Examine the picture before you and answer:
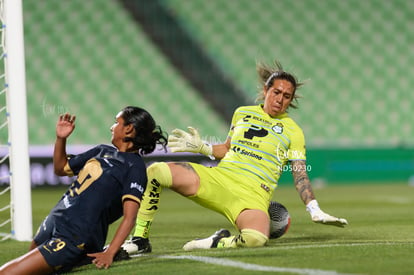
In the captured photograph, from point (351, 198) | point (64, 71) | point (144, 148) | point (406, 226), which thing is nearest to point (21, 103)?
point (144, 148)

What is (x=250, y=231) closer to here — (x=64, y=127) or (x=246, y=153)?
(x=246, y=153)

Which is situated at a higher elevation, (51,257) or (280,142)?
(280,142)

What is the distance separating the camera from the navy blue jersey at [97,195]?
12.6 ft

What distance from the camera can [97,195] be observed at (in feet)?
12.9

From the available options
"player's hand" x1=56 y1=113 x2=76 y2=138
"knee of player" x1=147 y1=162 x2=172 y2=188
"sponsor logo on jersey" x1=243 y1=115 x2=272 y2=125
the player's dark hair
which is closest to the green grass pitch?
"knee of player" x1=147 y1=162 x2=172 y2=188

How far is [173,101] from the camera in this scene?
1498 cm

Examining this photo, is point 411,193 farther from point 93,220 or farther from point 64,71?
point 93,220

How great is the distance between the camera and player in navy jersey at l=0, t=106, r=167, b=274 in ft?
12.4

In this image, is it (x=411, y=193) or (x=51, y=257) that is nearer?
(x=51, y=257)

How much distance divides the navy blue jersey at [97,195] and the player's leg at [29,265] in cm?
18

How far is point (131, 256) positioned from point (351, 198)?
22.8ft

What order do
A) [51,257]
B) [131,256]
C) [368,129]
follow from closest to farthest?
[51,257], [131,256], [368,129]

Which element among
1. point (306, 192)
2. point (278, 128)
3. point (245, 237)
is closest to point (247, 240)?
point (245, 237)

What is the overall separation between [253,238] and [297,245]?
32 centimetres
